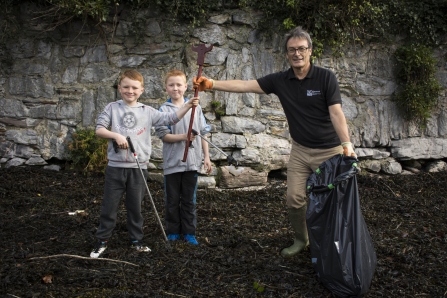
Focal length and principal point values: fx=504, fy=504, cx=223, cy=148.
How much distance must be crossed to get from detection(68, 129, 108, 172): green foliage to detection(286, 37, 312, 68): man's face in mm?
2990

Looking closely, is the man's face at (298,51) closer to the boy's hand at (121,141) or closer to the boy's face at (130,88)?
the boy's face at (130,88)

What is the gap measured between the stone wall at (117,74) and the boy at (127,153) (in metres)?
2.07

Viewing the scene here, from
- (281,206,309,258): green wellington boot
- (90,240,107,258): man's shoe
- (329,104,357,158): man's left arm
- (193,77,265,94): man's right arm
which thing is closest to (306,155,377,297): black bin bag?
(329,104,357,158): man's left arm

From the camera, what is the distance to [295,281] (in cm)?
326

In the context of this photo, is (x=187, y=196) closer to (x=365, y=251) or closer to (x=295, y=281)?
(x=295, y=281)

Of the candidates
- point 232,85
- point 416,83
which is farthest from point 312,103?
point 416,83

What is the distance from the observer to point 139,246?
12.4 feet

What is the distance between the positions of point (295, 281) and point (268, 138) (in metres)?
2.94

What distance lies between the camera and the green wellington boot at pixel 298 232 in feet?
12.2

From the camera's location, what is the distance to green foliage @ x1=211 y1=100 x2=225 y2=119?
5.95 m

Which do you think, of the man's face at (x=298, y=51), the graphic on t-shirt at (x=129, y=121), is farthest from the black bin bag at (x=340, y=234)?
the graphic on t-shirt at (x=129, y=121)

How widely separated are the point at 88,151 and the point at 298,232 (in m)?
3.07

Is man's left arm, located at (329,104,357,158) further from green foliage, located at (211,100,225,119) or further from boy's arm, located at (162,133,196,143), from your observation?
green foliage, located at (211,100,225,119)

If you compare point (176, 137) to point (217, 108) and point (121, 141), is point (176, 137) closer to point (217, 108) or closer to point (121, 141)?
point (121, 141)
